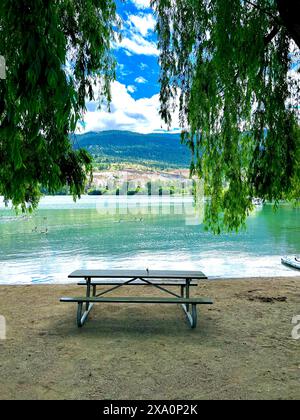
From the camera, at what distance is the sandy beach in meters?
3.39

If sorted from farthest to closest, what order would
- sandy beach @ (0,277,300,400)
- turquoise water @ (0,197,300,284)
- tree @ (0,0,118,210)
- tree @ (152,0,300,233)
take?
turquoise water @ (0,197,300,284)
tree @ (152,0,300,233)
sandy beach @ (0,277,300,400)
tree @ (0,0,118,210)

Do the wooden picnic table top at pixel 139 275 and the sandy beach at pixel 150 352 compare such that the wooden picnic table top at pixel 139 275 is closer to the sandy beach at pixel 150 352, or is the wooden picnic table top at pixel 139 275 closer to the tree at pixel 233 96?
the sandy beach at pixel 150 352

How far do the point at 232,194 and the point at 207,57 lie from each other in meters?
2.17

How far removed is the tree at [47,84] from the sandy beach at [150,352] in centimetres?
188

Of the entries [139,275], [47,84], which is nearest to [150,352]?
[139,275]

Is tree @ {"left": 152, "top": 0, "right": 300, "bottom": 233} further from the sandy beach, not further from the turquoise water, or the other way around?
the turquoise water

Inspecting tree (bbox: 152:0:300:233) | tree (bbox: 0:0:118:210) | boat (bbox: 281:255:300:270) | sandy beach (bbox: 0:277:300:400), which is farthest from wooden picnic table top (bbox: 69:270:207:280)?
boat (bbox: 281:255:300:270)

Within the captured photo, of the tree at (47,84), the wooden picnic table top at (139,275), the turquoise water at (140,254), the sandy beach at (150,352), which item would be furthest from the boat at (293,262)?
the tree at (47,84)

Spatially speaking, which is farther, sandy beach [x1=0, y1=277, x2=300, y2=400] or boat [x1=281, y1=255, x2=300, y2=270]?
boat [x1=281, y1=255, x2=300, y2=270]

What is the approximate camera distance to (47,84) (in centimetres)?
271

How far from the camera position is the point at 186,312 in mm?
5730

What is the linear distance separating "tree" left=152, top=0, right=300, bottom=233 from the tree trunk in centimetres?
103
